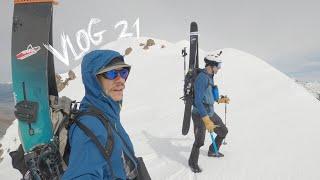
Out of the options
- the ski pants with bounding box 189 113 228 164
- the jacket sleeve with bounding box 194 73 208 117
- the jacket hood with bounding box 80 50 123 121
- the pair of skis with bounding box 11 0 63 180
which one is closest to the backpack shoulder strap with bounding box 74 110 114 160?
the jacket hood with bounding box 80 50 123 121

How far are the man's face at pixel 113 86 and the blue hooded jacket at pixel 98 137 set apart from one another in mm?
42

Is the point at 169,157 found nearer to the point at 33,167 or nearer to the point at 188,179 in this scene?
the point at 188,179

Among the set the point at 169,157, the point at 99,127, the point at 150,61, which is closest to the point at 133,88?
the point at 150,61

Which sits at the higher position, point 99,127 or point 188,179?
point 99,127

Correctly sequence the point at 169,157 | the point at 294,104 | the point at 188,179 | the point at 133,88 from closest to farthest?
the point at 188,179 → the point at 169,157 → the point at 294,104 → the point at 133,88

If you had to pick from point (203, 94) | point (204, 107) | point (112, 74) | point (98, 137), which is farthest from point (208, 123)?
point (98, 137)

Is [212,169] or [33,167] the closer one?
[33,167]

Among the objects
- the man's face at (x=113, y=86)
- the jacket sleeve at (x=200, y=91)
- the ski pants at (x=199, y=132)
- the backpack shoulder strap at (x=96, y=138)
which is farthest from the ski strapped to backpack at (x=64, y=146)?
the ski pants at (x=199, y=132)

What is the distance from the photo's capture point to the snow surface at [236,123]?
26.4 ft

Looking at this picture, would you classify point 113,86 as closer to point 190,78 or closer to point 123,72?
point 123,72

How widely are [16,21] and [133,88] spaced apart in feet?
57.9

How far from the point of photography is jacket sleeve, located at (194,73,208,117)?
751 centimetres

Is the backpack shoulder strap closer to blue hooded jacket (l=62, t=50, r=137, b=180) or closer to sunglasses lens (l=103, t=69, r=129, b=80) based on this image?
blue hooded jacket (l=62, t=50, r=137, b=180)

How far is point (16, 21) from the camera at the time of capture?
387cm
